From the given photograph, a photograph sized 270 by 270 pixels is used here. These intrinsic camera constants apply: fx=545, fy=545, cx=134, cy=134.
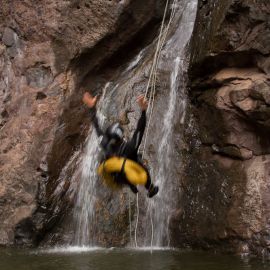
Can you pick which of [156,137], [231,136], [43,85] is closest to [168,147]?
[156,137]

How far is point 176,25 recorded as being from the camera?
35.5 feet

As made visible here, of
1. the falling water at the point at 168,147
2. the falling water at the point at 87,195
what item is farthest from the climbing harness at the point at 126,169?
the falling water at the point at 87,195

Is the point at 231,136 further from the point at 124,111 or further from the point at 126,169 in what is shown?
the point at 124,111

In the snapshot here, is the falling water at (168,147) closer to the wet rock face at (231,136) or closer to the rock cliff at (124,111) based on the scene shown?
the rock cliff at (124,111)

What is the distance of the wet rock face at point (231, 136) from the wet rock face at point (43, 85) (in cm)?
243

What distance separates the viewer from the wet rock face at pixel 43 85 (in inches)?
373

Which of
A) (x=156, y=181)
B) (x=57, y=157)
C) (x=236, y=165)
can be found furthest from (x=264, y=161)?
(x=57, y=157)

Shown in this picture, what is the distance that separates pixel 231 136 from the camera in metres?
8.09

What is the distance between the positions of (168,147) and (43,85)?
2.83 meters

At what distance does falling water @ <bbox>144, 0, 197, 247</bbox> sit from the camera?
344 inches

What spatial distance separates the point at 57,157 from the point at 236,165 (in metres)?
3.37

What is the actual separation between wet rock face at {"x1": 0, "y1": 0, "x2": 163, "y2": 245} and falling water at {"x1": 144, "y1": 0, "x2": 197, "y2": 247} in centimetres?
133

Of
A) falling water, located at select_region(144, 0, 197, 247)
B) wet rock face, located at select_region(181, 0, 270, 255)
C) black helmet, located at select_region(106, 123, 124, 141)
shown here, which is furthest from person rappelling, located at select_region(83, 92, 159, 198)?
falling water, located at select_region(144, 0, 197, 247)

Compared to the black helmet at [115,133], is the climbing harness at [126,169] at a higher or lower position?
lower
